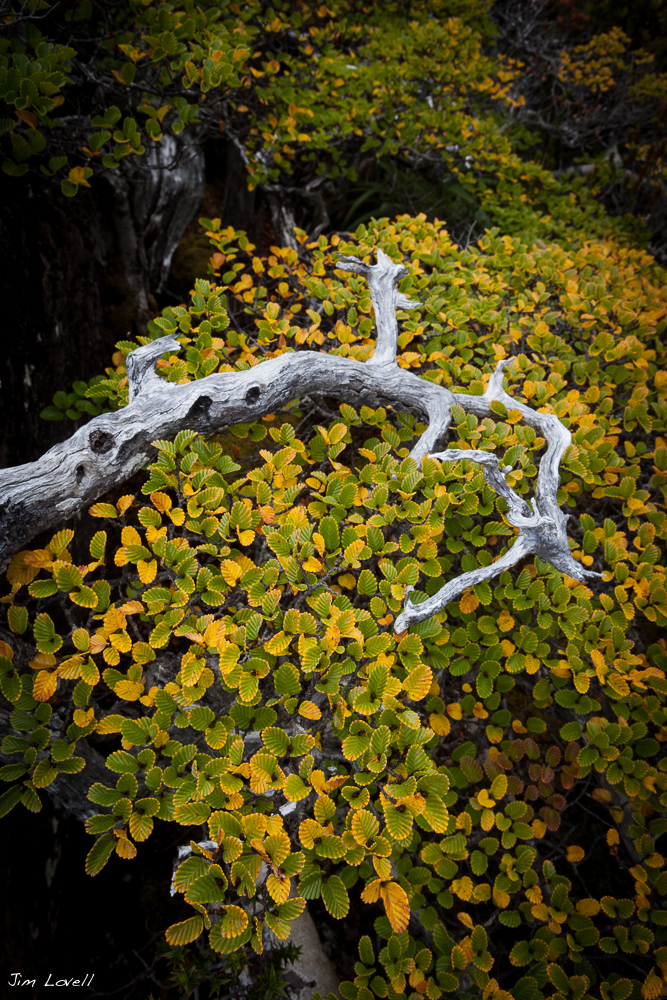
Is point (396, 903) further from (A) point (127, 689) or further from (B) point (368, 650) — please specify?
(A) point (127, 689)

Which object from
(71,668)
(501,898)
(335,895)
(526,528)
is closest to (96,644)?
(71,668)

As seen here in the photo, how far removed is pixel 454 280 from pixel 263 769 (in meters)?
3.49

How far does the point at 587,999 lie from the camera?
1.78 m

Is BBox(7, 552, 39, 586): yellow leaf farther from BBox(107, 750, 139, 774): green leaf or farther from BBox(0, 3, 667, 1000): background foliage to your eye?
BBox(107, 750, 139, 774): green leaf

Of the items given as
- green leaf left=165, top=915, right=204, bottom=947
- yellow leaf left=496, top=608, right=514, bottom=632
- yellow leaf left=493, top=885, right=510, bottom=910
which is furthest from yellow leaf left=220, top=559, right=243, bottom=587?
yellow leaf left=493, top=885, right=510, bottom=910

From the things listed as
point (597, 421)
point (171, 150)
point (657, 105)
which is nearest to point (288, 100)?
point (171, 150)

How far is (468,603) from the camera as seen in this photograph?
7.22 ft

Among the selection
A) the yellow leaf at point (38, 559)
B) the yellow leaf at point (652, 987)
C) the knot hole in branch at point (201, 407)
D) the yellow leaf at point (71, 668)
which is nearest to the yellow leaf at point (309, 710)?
the yellow leaf at point (71, 668)

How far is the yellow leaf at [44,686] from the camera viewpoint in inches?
62.7

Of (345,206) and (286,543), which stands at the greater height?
(345,206)

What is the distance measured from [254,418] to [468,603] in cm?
149

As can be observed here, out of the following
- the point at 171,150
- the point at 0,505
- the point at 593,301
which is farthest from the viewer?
the point at 171,150

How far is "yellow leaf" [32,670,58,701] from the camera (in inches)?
62.7

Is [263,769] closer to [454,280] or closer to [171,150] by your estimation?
[454,280]
